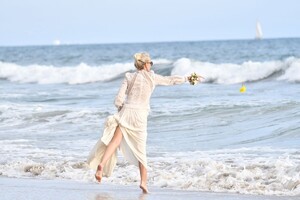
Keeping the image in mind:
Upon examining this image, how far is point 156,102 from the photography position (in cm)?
2134

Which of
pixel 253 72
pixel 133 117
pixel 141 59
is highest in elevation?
pixel 253 72

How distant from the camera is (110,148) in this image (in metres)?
8.91

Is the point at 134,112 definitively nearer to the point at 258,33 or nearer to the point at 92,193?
the point at 92,193

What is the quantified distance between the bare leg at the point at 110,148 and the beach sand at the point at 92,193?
0.78ft

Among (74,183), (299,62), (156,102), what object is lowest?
(74,183)

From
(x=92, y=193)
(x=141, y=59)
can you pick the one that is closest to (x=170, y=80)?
(x=141, y=59)

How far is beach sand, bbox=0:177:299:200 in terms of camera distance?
8.56 metres

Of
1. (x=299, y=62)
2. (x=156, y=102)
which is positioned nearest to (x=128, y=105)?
(x=156, y=102)

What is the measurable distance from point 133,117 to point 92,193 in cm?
95

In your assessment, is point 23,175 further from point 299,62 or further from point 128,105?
point 299,62

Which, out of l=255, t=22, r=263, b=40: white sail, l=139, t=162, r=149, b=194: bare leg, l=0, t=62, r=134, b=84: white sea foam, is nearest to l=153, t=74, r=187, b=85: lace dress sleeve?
l=139, t=162, r=149, b=194: bare leg

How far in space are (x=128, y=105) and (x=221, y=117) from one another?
8.15m

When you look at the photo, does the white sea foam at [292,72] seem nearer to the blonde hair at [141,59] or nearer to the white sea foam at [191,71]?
the white sea foam at [191,71]

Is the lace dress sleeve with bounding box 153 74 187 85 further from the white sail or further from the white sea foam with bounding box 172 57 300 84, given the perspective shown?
the white sail
